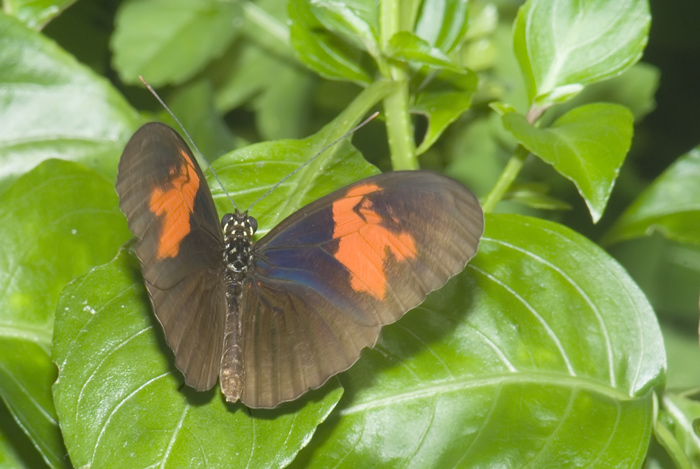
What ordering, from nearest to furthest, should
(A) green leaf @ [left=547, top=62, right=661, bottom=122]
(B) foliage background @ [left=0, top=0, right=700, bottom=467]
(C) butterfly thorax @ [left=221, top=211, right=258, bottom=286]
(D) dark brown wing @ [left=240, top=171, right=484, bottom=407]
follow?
(D) dark brown wing @ [left=240, top=171, right=484, bottom=407] < (C) butterfly thorax @ [left=221, top=211, right=258, bottom=286] < (B) foliage background @ [left=0, top=0, right=700, bottom=467] < (A) green leaf @ [left=547, top=62, right=661, bottom=122]


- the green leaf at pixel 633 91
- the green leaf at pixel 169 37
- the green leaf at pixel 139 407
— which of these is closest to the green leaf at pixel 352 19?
the green leaf at pixel 139 407

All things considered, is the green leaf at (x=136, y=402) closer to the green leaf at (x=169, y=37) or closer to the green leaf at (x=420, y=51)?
the green leaf at (x=420, y=51)

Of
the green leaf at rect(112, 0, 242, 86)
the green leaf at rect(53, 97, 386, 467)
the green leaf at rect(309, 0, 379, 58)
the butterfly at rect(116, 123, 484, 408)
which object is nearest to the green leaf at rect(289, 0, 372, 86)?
the green leaf at rect(309, 0, 379, 58)

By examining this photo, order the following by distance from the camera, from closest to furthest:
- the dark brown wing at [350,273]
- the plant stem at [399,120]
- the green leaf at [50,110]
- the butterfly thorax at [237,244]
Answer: the dark brown wing at [350,273]
the butterfly thorax at [237,244]
the plant stem at [399,120]
the green leaf at [50,110]

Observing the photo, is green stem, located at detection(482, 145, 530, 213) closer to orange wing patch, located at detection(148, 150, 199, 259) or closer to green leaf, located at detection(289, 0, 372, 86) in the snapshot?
green leaf, located at detection(289, 0, 372, 86)

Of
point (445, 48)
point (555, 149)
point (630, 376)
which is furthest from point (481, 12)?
point (630, 376)

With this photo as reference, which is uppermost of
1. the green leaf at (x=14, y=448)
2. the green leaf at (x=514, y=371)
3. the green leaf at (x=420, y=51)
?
the green leaf at (x=420, y=51)

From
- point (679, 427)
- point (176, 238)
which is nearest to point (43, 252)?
point (176, 238)
